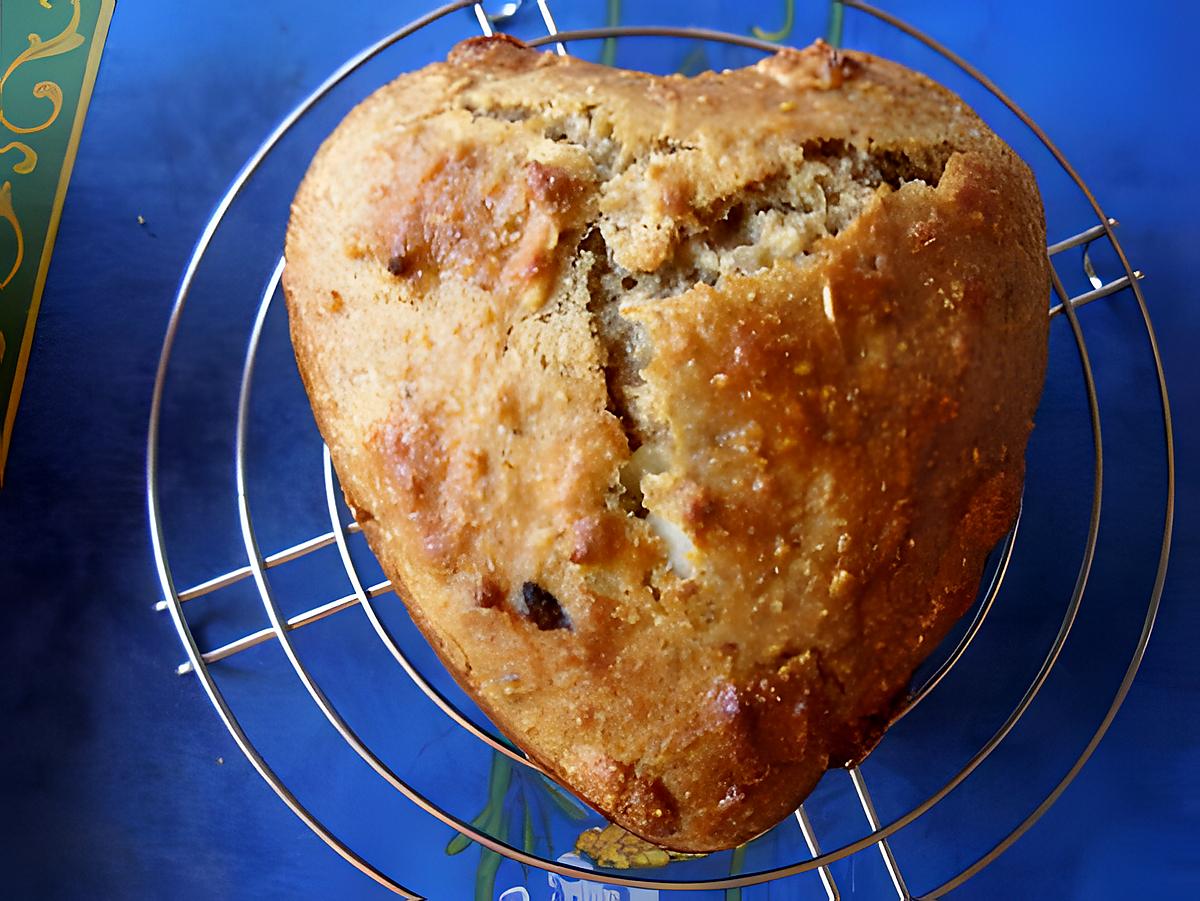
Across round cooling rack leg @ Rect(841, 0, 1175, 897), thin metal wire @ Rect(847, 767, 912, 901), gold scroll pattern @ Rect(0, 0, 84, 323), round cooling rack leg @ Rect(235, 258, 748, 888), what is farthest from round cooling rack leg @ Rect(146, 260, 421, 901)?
round cooling rack leg @ Rect(841, 0, 1175, 897)

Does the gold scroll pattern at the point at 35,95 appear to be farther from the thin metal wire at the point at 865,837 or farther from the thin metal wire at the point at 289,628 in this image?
the thin metal wire at the point at 289,628

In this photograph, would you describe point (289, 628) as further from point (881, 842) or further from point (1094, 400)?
point (1094, 400)

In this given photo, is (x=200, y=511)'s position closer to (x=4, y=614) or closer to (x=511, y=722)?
(x=4, y=614)

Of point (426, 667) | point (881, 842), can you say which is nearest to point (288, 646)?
point (426, 667)

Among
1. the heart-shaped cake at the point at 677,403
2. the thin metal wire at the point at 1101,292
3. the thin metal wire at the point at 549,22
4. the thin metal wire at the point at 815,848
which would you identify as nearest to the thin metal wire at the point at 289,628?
the heart-shaped cake at the point at 677,403

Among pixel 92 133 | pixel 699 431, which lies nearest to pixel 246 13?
pixel 92 133

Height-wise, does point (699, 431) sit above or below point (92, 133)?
below
